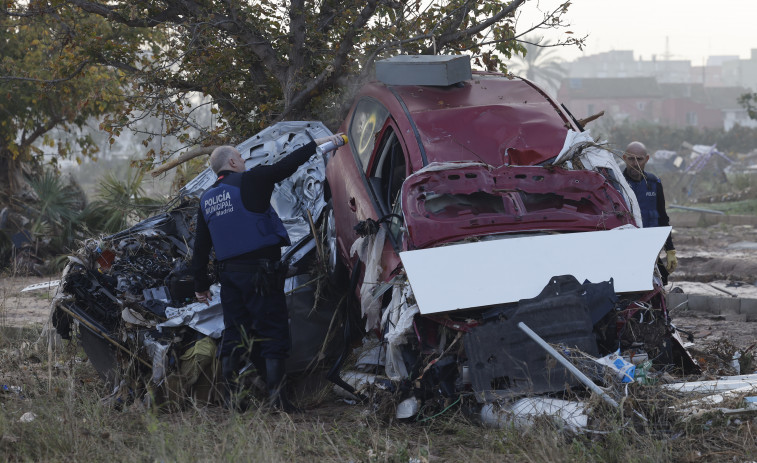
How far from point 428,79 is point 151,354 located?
270cm

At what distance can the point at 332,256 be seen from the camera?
575 cm

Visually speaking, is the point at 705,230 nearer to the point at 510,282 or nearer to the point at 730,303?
the point at 730,303

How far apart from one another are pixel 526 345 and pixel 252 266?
6.02ft

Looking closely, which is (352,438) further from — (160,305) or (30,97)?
(30,97)

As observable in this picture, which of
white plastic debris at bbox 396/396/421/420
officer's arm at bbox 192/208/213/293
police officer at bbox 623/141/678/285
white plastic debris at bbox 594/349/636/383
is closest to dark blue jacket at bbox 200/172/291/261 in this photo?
officer's arm at bbox 192/208/213/293

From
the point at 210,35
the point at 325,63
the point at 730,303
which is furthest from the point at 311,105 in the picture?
the point at 730,303

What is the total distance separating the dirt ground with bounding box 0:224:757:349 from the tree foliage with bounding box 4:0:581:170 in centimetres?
241

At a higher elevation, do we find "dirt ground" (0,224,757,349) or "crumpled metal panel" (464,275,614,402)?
"crumpled metal panel" (464,275,614,402)

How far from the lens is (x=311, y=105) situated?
8.07 meters

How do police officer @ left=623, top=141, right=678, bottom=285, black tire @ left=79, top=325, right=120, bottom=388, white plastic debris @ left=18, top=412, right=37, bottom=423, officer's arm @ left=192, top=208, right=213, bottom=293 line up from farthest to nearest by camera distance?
1. police officer @ left=623, top=141, right=678, bottom=285
2. black tire @ left=79, top=325, right=120, bottom=388
3. officer's arm @ left=192, top=208, right=213, bottom=293
4. white plastic debris @ left=18, top=412, right=37, bottom=423

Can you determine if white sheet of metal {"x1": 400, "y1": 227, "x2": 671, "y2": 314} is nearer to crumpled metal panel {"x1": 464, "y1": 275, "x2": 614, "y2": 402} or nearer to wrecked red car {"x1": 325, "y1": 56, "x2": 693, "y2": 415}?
wrecked red car {"x1": 325, "y1": 56, "x2": 693, "y2": 415}

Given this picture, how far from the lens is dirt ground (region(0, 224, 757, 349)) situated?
739 cm

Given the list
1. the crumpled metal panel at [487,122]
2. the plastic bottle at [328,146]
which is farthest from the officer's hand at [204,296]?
the crumpled metal panel at [487,122]

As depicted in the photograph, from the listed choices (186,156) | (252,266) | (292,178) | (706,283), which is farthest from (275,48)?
(706,283)
